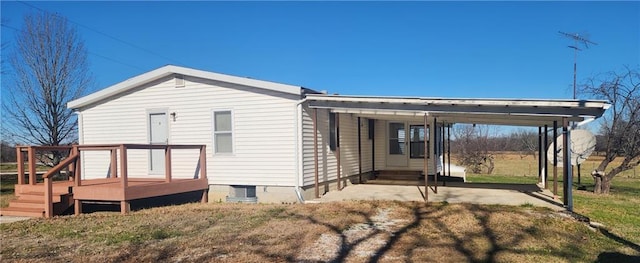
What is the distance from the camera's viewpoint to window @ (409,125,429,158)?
14812 millimetres

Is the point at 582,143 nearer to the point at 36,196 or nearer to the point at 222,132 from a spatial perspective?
the point at 222,132

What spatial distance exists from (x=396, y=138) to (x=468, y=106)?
18.6 ft

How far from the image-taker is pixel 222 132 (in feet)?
36.7

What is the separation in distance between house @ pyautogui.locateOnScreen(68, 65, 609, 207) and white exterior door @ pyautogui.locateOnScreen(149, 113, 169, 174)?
3 cm

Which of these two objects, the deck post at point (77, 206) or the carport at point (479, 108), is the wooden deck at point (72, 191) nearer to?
the deck post at point (77, 206)

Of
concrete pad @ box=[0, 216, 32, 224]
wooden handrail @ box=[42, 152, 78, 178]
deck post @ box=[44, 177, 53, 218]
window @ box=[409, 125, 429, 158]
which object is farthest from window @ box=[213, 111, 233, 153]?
window @ box=[409, 125, 429, 158]

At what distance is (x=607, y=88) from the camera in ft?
51.3

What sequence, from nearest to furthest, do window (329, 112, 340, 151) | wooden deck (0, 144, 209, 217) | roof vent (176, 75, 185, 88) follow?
wooden deck (0, 144, 209, 217) → roof vent (176, 75, 185, 88) → window (329, 112, 340, 151)

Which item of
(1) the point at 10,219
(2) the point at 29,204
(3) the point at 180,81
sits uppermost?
(3) the point at 180,81

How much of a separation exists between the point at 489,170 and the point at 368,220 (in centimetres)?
2083

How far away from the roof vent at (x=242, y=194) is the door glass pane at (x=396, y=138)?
19.0 feet

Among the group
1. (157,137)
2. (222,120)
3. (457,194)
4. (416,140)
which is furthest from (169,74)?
(416,140)

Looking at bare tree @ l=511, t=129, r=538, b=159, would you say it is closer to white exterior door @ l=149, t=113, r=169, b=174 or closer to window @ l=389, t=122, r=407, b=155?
window @ l=389, t=122, r=407, b=155

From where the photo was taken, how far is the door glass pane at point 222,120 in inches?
441
